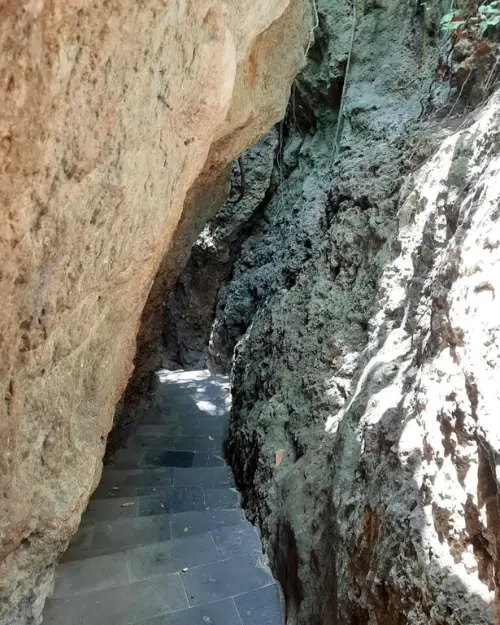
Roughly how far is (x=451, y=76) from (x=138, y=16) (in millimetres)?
3403

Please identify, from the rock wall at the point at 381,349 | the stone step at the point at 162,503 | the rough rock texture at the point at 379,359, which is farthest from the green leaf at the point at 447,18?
the stone step at the point at 162,503

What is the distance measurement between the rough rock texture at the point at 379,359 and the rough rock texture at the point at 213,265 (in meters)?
1.66

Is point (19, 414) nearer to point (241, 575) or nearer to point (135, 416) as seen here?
point (241, 575)

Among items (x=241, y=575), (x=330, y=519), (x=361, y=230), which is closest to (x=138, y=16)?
(x=330, y=519)

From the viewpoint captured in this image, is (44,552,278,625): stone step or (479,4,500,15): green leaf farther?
(479,4,500,15): green leaf

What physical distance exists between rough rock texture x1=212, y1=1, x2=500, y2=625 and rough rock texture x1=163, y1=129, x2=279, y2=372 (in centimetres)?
166

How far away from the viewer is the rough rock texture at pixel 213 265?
8211 millimetres

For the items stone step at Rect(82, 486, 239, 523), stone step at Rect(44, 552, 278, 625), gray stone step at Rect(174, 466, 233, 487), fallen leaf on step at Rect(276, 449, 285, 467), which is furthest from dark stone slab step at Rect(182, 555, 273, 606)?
gray stone step at Rect(174, 466, 233, 487)

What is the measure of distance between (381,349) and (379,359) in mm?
98

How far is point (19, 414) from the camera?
5.75 ft

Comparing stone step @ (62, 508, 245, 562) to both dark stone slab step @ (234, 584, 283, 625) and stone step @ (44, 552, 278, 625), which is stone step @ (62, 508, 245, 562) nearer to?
stone step @ (44, 552, 278, 625)

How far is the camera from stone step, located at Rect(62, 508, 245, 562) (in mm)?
3501

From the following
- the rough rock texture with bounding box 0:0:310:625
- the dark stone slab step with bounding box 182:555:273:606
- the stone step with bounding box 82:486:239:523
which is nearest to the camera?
the rough rock texture with bounding box 0:0:310:625

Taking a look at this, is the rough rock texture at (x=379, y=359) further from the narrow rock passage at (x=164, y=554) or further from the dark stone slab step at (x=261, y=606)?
the narrow rock passage at (x=164, y=554)
